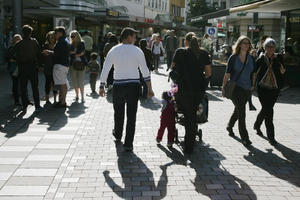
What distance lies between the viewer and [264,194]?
197 inches

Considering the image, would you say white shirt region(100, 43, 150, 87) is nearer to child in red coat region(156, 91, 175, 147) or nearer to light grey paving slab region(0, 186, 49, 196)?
child in red coat region(156, 91, 175, 147)

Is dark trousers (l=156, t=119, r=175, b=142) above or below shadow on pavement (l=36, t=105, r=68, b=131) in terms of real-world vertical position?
above

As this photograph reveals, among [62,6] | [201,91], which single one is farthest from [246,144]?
[62,6]

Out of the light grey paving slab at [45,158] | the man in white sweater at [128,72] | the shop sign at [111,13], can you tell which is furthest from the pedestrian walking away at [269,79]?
the shop sign at [111,13]

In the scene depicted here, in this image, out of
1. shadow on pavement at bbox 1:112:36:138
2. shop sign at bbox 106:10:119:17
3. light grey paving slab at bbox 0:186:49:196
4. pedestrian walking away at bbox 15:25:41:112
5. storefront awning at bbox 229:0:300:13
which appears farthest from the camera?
shop sign at bbox 106:10:119:17

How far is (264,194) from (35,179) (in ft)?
8.74

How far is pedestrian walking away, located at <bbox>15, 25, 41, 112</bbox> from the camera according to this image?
991 centimetres

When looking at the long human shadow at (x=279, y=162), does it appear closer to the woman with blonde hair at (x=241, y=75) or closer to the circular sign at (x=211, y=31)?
the woman with blonde hair at (x=241, y=75)

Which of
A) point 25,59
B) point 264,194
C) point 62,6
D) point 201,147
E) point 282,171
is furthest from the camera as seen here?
point 62,6

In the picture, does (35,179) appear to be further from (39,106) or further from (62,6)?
(62,6)

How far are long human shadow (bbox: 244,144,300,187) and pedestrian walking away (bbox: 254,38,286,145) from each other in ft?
1.70

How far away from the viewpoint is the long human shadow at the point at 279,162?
579 cm

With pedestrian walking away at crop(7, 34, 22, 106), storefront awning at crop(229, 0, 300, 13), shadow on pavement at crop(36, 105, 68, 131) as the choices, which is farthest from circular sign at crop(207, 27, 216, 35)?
pedestrian walking away at crop(7, 34, 22, 106)

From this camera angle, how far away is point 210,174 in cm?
573
